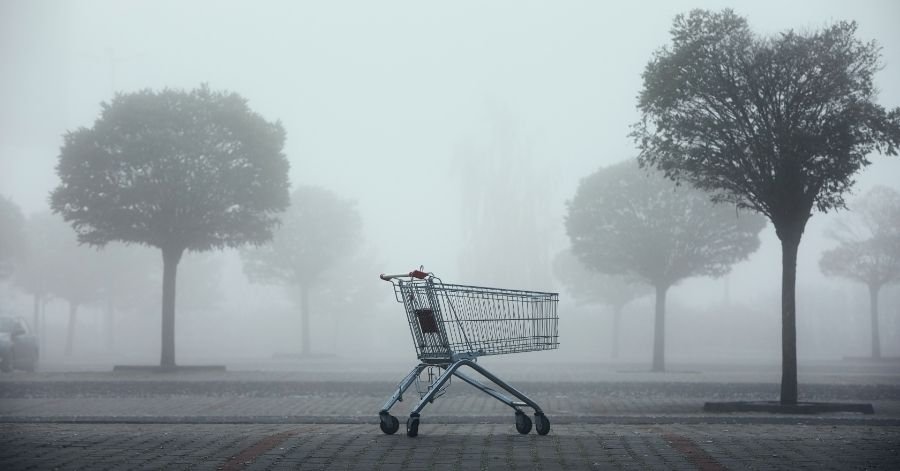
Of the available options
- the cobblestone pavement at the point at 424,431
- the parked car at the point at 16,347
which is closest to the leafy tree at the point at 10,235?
the parked car at the point at 16,347

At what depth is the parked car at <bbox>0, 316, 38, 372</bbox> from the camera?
28953 mm

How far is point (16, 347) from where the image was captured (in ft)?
100

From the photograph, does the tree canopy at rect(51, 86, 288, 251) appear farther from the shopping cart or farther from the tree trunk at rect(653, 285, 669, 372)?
the shopping cart

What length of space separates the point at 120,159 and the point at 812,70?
20.9 m

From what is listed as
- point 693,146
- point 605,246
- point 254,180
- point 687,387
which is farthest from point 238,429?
point 605,246

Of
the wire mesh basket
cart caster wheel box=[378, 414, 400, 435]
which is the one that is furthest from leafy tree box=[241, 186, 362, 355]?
cart caster wheel box=[378, 414, 400, 435]

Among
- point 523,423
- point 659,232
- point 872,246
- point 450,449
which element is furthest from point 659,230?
point 450,449

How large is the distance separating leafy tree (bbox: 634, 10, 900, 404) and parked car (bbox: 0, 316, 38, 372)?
2175 centimetres

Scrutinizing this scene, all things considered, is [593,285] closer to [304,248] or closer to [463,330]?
[304,248]

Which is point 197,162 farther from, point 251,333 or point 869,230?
point 251,333

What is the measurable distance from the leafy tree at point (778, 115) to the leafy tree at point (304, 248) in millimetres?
35488

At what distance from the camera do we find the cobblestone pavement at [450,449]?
27.3ft

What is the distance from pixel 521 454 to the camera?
8.89 meters

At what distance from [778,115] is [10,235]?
44.9m
